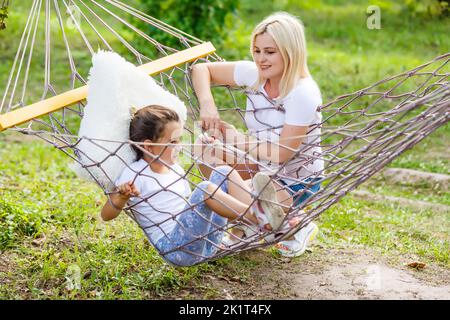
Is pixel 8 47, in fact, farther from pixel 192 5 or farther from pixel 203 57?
pixel 203 57

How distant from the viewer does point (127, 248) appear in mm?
3061

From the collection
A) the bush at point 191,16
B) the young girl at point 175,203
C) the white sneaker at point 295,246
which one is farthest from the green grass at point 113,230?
the bush at point 191,16

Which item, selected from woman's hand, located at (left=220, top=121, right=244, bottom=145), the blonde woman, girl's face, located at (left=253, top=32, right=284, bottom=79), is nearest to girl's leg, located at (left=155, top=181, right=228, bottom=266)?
the blonde woman

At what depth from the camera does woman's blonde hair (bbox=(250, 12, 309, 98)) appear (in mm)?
2852

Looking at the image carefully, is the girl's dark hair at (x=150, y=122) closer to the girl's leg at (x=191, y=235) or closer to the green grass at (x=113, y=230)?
the girl's leg at (x=191, y=235)

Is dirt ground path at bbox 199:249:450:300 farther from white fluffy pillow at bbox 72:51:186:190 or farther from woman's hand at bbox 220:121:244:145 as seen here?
white fluffy pillow at bbox 72:51:186:190

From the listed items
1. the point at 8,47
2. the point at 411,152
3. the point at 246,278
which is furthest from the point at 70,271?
the point at 8,47

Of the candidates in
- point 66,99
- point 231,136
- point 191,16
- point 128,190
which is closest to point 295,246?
point 231,136

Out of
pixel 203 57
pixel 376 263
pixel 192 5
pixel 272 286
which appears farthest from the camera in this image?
pixel 192 5

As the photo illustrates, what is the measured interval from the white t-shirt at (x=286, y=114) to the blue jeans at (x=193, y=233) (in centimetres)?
25

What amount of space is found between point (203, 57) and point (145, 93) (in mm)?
522

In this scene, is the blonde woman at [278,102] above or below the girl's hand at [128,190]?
above

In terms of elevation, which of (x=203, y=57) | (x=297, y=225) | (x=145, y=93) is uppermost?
(x=203, y=57)

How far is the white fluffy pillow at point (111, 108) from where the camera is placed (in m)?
2.65
